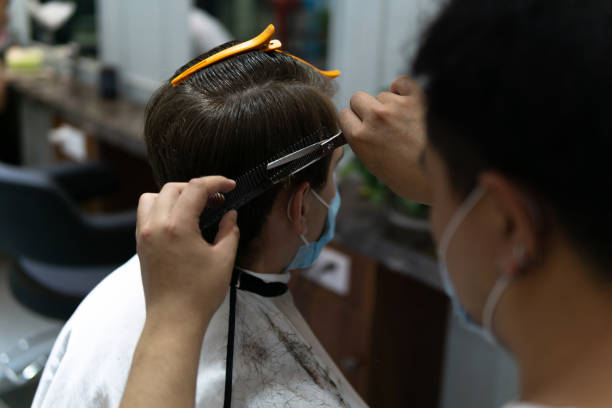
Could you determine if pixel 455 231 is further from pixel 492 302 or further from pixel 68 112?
pixel 68 112

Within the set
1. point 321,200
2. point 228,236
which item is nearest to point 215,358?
point 228,236

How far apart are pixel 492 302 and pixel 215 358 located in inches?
18.4

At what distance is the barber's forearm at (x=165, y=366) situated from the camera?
653 millimetres

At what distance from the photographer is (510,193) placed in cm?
48

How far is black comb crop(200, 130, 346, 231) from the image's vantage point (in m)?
0.84

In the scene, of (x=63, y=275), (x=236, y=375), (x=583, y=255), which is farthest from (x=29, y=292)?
(x=583, y=255)

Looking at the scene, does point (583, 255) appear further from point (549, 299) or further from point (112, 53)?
point (112, 53)

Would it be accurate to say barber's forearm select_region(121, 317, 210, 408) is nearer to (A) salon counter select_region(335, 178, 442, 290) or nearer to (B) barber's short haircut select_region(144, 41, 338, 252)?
(B) barber's short haircut select_region(144, 41, 338, 252)

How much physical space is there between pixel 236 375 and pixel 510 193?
537 mm

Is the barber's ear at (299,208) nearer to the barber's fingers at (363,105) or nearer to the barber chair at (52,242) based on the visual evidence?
the barber's fingers at (363,105)

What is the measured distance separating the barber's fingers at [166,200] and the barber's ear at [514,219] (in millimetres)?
371

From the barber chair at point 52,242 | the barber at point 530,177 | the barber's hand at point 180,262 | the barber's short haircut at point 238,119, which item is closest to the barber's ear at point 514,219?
the barber at point 530,177

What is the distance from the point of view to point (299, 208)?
1.00m

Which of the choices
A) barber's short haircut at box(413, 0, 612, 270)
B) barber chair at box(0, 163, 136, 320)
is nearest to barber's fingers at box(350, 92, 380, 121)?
barber's short haircut at box(413, 0, 612, 270)
